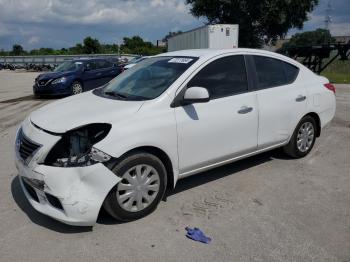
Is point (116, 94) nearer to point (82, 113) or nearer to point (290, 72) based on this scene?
point (82, 113)

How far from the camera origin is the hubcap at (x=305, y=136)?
5.59m

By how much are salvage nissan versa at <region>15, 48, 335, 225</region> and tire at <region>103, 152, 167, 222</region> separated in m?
0.01

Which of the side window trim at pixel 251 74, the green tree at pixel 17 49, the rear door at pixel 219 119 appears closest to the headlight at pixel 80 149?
the rear door at pixel 219 119

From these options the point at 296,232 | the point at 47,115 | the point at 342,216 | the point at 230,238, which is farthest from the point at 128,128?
the point at 342,216

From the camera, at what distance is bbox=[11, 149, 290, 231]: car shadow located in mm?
3743

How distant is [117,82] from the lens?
493 cm

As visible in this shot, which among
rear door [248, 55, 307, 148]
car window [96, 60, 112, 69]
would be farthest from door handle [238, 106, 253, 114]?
car window [96, 60, 112, 69]

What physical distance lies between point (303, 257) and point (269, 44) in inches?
1443

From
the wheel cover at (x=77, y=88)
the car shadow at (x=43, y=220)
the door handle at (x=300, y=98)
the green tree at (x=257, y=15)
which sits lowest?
the car shadow at (x=43, y=220)

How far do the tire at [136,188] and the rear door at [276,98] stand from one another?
5.49 feet

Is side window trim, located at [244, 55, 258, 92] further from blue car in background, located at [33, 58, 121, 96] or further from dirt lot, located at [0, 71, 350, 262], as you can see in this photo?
blue car in background, located at [33, 58, 121, 96]

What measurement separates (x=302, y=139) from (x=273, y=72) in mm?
1231

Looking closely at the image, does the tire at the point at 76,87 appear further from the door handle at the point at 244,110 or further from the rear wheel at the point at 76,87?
the door handle at the point at 244,110

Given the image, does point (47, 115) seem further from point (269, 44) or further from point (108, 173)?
point (269, 44)
